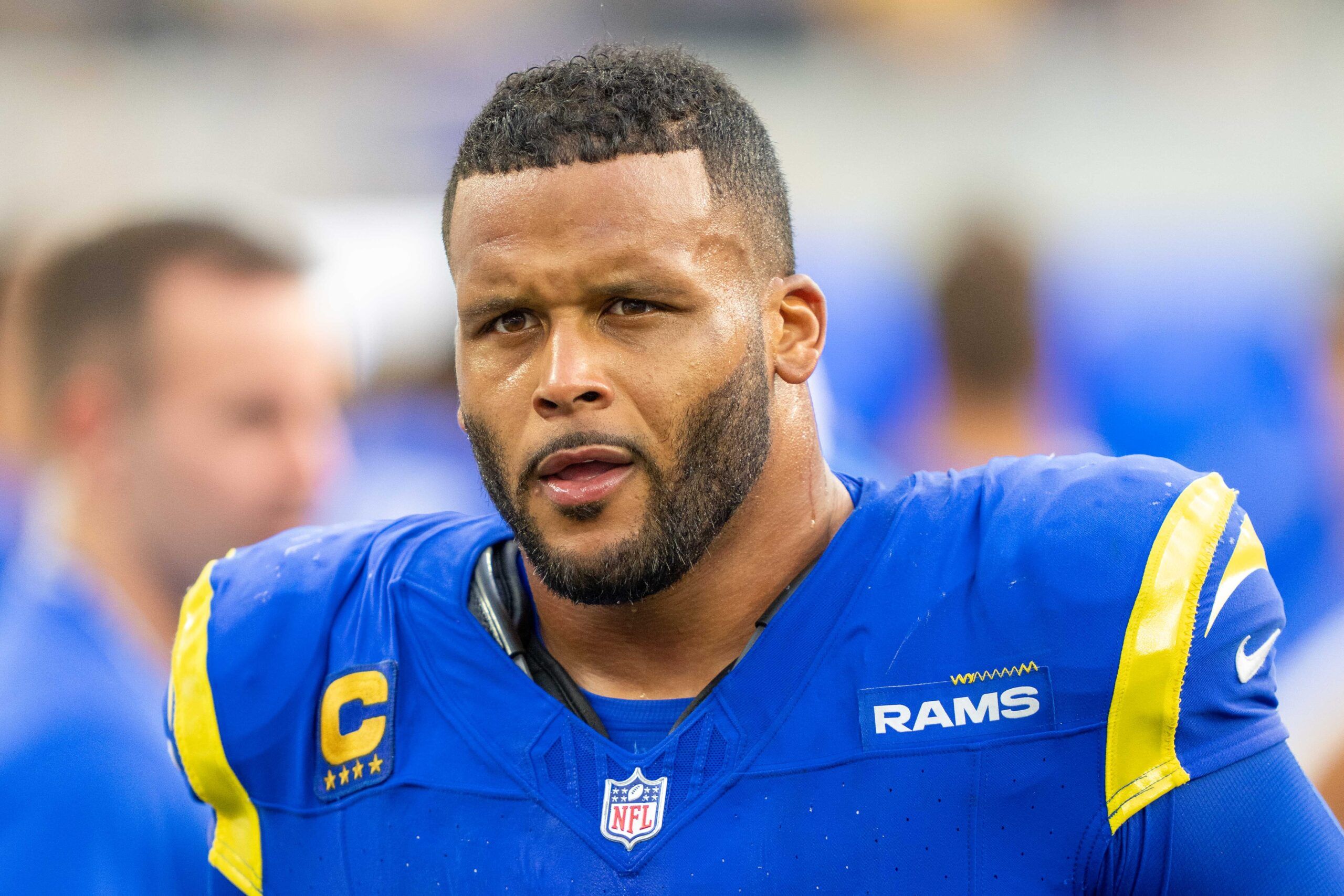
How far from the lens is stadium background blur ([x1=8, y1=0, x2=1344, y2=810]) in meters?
3.66

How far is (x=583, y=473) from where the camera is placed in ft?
4.75

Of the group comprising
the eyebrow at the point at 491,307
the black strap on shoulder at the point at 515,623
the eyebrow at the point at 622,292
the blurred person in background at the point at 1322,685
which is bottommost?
the blurred person in background at the point at 1322,685

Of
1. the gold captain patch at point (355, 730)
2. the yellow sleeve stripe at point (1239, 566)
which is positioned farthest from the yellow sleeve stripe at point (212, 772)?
the yellow sleeve stripe at point (1239, 566)

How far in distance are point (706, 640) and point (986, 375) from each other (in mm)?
2103

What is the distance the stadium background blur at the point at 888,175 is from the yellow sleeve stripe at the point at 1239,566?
1.94 metres

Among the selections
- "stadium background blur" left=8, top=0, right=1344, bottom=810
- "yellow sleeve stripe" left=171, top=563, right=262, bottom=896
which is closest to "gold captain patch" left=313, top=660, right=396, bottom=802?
"yellow sleeve stripe" left=171, top=563, right=262, bottom=896

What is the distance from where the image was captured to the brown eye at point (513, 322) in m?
1.50

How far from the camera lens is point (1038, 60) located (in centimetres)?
461

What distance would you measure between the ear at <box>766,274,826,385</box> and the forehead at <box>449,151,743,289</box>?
126 millimetres

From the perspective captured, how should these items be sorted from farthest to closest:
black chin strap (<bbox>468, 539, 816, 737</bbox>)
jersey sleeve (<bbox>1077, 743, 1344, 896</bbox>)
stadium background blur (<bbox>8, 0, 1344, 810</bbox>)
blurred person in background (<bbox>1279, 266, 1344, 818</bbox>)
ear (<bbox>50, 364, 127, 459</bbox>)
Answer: stadium background blur (<bbox>8, 0, 1344, 810</bbox>)
blurred person in background (<bbox>1279, 266, 1344, 818</bbox>)
ear (<bbox>50, 364, 127, 459</bbox>)
black chin strap (<bbox>468, 539, 816, 737</bbox>)
jersey sleeve (<bbox>1077, 743, 1344, 896</bbox>)

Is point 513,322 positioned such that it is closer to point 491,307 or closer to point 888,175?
point 491,307

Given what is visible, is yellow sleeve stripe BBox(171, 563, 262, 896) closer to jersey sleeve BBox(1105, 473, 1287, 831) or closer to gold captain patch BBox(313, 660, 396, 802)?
gold captain patch BBox(313, 660, 396, 802)

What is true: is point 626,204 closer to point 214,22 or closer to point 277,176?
point 277,176

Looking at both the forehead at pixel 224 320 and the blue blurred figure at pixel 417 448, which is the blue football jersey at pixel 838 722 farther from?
the blue blurred figure at pixel 417 448
